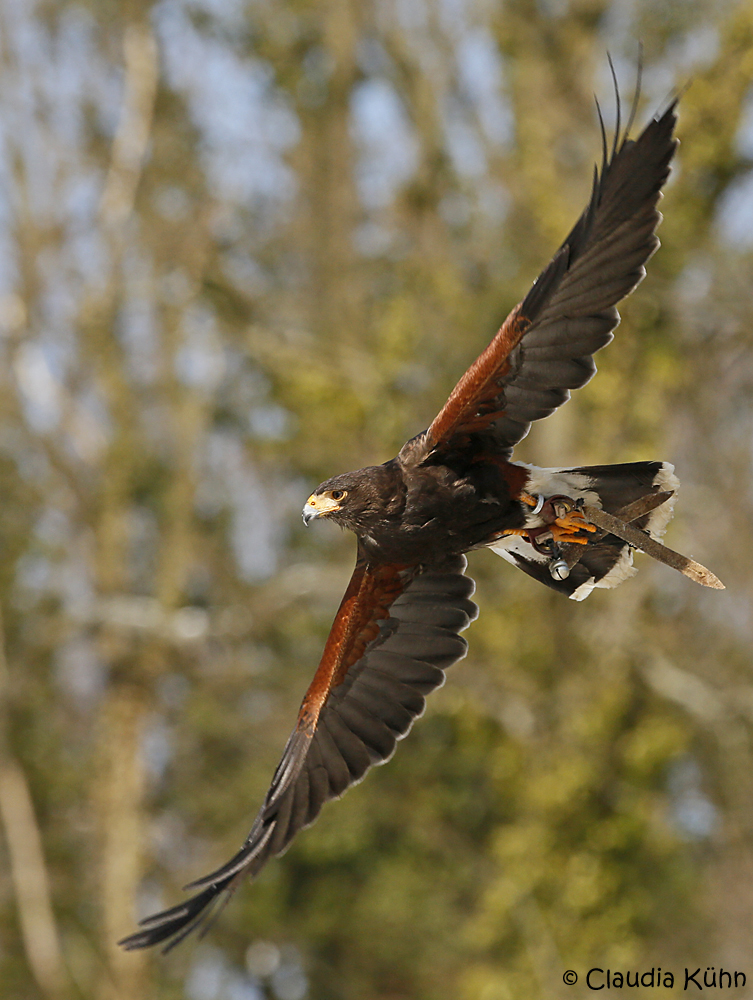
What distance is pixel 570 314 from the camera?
16.8 ft

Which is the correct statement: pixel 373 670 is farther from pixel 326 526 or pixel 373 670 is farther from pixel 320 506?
pixel 326 526

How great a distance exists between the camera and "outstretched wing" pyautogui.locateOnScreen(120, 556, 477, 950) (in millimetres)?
6285

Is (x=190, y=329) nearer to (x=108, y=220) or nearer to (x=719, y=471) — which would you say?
(x=108, y=220)

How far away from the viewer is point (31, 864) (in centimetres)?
1641

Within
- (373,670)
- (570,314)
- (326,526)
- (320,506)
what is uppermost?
(326,526)

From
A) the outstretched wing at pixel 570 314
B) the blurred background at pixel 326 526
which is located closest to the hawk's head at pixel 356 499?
the outstretched wing at pixel 570 314

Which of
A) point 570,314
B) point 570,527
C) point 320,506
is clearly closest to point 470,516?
point 570,527

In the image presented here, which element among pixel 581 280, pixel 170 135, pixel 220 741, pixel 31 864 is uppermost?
pixel 170 135

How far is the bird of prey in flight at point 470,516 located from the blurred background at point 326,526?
717cm

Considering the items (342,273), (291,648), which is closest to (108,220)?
(342,273)

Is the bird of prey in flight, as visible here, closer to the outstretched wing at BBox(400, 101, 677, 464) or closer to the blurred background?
the outstretched wing at BBox(400, 101, 677, 464)

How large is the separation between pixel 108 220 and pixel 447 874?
1032cm

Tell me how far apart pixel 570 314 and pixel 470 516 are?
105 cm

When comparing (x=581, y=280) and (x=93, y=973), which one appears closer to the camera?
(x=581, y=280)
